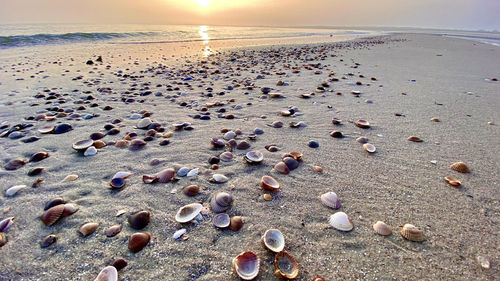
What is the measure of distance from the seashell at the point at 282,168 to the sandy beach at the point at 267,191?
0.20 feet

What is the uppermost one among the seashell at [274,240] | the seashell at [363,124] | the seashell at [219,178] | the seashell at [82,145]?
the seashell at [363,124]

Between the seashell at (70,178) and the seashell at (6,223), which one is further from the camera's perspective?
the seashell at (70,178)

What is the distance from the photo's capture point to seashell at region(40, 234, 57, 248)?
1.70m

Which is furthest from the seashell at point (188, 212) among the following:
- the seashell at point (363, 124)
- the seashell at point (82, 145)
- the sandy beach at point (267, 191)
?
the seashell at point (363, 124)

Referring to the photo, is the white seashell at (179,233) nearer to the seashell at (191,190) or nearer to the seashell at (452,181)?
the seashell at (191,190)

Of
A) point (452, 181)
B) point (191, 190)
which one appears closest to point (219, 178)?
point (191, 190)

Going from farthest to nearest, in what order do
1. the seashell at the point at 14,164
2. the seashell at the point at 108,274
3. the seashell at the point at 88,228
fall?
1. the seashell at the point at 14,164
2. the seashell at the point at 88,228
3. the seashell at the point at 108,274

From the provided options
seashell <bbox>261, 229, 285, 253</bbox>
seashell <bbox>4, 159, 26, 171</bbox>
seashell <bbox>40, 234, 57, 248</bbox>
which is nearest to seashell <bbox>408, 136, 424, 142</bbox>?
seashell <bbox>261, 229, 285, 253</bbox>

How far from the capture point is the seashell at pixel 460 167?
2.45 meters

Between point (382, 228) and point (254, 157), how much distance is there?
A: 4.61 ft

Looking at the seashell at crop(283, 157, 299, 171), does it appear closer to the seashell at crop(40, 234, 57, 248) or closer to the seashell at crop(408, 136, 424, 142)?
the seashell at crop(408, 136, 424, 142)

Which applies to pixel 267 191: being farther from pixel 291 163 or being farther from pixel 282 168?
pixel 291 163

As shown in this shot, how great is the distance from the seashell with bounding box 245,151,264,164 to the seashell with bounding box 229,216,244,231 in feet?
2.76

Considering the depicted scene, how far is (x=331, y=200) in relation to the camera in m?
2.08
